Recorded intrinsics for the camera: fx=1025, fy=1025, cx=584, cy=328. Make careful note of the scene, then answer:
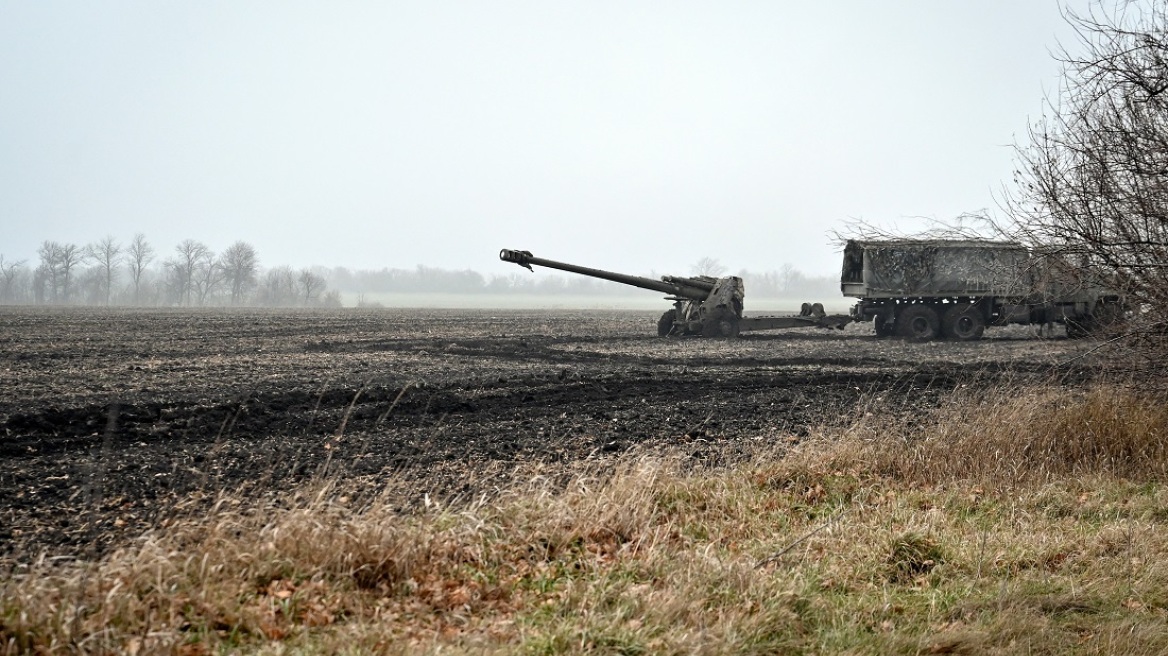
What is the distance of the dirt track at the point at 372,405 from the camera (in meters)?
8.12

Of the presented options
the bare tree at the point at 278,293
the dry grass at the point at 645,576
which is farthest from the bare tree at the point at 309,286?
the dry grass at the point at 645,576

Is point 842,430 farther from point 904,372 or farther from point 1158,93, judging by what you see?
point 904,372

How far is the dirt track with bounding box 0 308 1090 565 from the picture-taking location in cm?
812

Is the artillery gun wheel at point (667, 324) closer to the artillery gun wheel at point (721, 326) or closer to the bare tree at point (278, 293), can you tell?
the artillery gun wheel at point (721, 326)

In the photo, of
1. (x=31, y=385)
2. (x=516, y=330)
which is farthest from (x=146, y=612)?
(x=516, y=330)

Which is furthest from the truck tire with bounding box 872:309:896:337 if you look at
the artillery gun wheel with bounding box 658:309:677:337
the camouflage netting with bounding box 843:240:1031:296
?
the artillery gun wheel with bounding box 658:309:677:337

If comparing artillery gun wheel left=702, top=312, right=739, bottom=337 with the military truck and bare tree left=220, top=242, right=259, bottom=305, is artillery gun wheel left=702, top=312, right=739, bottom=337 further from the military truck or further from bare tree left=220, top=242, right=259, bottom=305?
bare tree left=220, top=242, right=259, bottom=305

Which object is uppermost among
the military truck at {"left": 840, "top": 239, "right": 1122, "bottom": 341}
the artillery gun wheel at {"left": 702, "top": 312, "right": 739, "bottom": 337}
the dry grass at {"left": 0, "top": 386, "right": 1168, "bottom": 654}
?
the military truck at {"left": 840, "top": 239, "right": 1122, "bottom": 341}

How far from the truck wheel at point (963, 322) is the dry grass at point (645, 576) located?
Answer: 19974mm

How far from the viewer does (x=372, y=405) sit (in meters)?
13.2

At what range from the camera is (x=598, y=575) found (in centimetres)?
576

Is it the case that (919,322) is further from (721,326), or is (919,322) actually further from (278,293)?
(278,293)

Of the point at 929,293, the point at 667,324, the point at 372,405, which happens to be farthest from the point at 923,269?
the point at 372,405

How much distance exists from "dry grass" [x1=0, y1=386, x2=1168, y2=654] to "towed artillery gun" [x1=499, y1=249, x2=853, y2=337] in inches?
764
